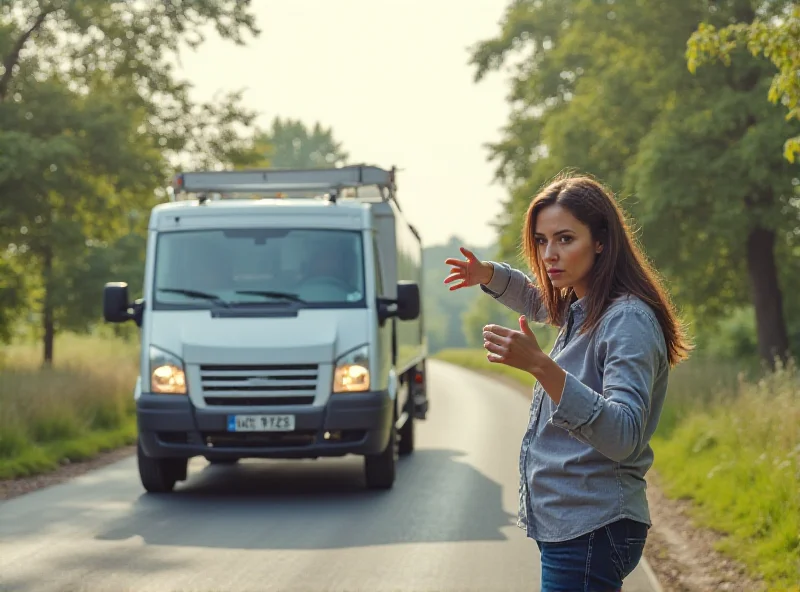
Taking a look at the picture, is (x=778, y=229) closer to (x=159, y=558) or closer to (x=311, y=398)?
(x=311, y=398)

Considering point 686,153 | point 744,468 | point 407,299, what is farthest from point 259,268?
point 686,153

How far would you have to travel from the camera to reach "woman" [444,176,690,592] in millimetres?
3186

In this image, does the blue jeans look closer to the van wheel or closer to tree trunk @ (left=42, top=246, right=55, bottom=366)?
the van wheel

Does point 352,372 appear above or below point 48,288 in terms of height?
above

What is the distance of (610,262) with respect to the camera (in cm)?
333

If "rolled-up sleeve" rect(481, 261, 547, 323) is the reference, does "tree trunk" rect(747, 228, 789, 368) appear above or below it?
below

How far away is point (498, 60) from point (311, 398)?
87.0 ft

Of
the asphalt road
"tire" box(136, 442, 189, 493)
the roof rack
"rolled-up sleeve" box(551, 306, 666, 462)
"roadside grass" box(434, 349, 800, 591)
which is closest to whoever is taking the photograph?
"rolled-up sleeve" box(551, 306, 666, 462)

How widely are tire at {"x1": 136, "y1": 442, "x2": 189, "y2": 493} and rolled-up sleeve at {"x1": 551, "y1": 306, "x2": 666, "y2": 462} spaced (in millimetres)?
9110

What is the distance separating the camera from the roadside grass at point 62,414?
14234mm

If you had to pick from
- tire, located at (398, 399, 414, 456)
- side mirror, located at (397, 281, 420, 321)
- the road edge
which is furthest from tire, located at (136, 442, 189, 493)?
the road edge

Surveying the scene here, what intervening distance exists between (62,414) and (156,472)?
5.06 meters

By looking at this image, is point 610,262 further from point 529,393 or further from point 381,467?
point 529,393

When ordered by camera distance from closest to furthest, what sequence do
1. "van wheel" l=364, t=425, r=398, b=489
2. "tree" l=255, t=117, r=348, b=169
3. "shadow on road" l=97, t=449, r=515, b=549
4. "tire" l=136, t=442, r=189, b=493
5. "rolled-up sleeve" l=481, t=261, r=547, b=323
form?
"rolled-up sleeve" l=481, t=261, r=547, b=323 < "shadow on road" l=97, t=449, r=515, b=549 < "tire" l=136, t=442, r=189, b=493 < "van wheel" l=364, t=425, r=398, b=489 < "tree" l=255, t=117, r=348, b=169
